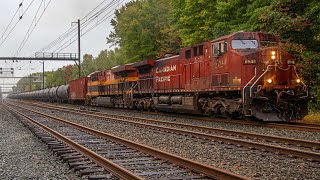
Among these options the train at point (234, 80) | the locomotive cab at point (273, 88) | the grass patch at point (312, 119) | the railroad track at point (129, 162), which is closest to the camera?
the railroad track at point (129, 162)

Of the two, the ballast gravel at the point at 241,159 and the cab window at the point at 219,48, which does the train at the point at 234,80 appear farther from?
the ballast gravel at the point at 241,159

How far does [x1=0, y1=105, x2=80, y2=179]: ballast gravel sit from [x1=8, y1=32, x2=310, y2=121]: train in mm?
7794

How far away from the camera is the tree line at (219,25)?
17203 mm

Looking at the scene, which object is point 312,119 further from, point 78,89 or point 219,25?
point 78,89

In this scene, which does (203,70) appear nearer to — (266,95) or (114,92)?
(266,95)

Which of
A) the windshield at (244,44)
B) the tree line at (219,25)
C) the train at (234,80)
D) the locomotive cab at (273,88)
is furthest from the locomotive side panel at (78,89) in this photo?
the locomotive cab at (273,88)

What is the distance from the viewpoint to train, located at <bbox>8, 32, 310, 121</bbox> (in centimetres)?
1430

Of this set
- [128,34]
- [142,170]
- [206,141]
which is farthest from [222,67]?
[128,34]

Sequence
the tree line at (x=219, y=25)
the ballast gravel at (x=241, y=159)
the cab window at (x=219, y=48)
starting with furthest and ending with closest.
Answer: the tree line at (x=219, y=25) → the cab window at (x=219, y=48) → the ballast gravel at (x=241, y=159)

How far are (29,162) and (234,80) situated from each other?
9.22 m

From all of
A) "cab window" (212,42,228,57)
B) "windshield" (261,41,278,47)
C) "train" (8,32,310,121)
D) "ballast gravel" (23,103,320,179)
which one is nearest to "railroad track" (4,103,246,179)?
"ballast gravel" (23,103,320,179)

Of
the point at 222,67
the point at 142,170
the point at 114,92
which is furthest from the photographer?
the point at 114,92

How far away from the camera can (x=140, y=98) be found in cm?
2541

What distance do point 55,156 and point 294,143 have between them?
601 cm
